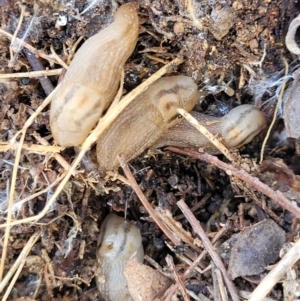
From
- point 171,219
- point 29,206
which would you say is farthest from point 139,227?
point 29,206

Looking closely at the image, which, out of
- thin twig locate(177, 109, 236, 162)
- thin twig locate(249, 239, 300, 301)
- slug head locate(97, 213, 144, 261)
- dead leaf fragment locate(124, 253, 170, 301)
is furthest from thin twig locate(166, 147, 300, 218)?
dead leaf fragment locate(124, 253, 170, 301)

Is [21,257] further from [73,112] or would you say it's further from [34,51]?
[34,51]

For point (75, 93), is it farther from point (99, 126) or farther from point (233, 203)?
point (233, 203)

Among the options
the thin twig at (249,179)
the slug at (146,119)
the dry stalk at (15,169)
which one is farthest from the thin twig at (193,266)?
the dry stalk at (15,169)

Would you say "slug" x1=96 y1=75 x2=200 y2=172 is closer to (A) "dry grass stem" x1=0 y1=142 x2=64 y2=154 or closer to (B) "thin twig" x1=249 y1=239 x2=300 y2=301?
(A) "dry grass stem" x1=0 y1=142 x2=64 y2=154

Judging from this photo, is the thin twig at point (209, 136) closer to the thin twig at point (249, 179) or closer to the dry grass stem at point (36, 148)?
the thin twig at point (249, 179)

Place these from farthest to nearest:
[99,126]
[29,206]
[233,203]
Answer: [233,203], [29,206], [99,126]
